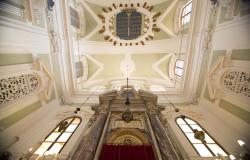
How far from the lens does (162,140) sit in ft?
16.7

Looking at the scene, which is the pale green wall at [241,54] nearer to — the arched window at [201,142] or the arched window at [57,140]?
the arched window at [201,142]

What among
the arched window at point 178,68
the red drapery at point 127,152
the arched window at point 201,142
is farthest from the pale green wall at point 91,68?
the arched window at point 201,142

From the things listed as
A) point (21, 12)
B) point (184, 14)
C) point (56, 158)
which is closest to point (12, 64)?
point (21, 12)

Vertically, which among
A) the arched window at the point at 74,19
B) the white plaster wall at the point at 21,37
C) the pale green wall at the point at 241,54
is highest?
the arched window at the point at 74,19

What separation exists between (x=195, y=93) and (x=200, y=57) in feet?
6.89

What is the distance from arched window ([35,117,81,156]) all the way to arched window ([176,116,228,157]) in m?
4.96

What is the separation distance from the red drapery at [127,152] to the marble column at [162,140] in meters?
0.37

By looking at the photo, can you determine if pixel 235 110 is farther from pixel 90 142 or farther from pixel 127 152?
pixel 90 142

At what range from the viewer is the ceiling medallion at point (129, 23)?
10531 mm

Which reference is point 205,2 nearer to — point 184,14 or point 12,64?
point 184,14

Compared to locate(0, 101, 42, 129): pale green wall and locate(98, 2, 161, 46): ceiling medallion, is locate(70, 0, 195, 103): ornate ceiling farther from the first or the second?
locate(0, 101, 42, 129): pale green wall

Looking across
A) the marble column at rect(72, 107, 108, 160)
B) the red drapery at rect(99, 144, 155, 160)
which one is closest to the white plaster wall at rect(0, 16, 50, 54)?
the marble column at rect(72, 107, 108, 160)

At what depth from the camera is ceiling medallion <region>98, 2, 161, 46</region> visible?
10.5 m

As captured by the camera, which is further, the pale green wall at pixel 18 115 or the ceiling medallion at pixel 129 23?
the ceiling medallion at pixel 129 23
